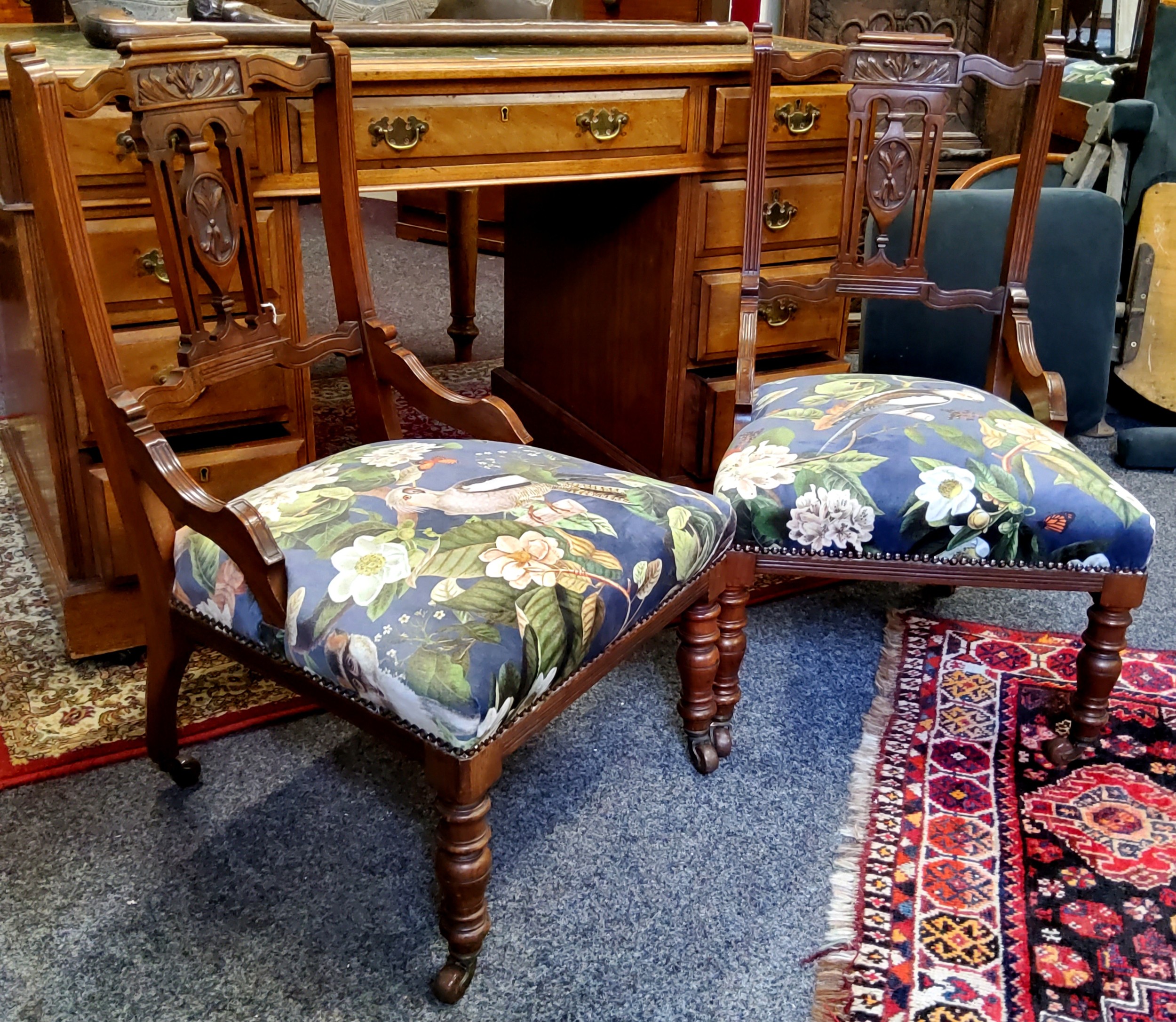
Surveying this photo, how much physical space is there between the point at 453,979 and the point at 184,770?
51cm

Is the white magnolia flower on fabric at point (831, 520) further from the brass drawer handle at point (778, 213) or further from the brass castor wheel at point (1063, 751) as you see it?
the brass drawer handle at point (778, 213)

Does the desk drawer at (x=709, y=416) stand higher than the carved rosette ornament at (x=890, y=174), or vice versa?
the carved rosette ornament at (x=890, y=174)

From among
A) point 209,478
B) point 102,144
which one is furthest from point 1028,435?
point 102,144

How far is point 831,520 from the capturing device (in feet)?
4.80

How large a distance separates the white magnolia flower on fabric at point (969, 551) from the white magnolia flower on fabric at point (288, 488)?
74 cm

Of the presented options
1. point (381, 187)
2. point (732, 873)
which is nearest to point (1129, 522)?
point (732, 873)

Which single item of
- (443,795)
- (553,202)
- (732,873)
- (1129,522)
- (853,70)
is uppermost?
(853,70)

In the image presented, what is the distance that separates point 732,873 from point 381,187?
1.03m

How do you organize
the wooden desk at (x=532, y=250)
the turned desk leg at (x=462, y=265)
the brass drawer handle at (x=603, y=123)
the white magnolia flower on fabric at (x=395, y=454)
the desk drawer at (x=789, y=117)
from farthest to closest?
the turned desk leg at (x=462, y=265) → the desk drawer at (x=789, y=117) → the brass drawer handle at (x=603, y=123) → the wooden desk at (x=532, y=250) → the white magnolia flower on fabric at (x=395, y=454)

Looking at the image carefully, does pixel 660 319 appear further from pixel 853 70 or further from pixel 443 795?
pixel 443 795

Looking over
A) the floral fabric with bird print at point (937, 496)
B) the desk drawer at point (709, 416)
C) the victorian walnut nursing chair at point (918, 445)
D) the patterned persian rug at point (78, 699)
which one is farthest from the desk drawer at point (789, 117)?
the patterned persian rug at point (78, 699)

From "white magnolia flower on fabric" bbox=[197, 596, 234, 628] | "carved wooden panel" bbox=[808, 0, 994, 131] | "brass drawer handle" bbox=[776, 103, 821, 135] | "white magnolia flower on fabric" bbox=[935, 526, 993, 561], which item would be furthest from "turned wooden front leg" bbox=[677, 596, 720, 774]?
"carved wooden panel" bbox=[808, 0, 994, 131]

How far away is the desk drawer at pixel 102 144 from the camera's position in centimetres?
146

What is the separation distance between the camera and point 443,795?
114cm
